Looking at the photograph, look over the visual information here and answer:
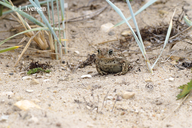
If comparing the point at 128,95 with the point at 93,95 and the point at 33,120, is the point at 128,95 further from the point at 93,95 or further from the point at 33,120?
the point at 33,120

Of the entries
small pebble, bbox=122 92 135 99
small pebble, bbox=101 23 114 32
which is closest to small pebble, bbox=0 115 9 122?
small pebble, bbox=122 92 135 99

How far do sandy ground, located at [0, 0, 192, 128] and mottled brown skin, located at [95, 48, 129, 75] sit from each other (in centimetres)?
10

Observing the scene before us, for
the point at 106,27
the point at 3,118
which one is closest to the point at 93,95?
the point at 3,118

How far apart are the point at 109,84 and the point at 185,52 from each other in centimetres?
150

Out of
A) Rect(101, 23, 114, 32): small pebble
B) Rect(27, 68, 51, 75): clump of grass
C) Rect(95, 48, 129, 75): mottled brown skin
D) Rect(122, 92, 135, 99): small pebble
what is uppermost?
Rect(101, 23, 114, 32): small pebble

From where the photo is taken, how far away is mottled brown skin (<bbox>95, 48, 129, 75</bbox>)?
2.99 meters

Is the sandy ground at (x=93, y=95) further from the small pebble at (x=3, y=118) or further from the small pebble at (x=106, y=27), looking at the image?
the small pebble at (x=106, y=27)

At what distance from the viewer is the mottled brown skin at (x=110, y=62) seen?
299cm

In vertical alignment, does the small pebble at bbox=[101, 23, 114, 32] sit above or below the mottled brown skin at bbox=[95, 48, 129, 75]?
above

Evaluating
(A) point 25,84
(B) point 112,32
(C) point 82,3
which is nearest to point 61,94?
(A) point 25,84

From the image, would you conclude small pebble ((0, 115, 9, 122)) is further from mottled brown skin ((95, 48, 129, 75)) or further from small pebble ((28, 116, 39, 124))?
mottled brown skin ((95, 48, 129, 75))

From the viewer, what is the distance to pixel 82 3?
18.3ft

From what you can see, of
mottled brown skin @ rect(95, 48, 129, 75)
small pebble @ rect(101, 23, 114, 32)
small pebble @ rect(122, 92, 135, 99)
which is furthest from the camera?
small pebble @ rect(101, 23, 114, 32)

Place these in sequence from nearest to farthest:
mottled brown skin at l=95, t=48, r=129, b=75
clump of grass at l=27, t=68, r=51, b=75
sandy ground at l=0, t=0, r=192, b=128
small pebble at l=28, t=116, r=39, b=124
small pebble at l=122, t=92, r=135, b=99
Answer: small pebble at l=28, t=116, r=39, b=124, sandy ground at l=0, t=0, r=192, b=128, small pebble at l=122, t=92, r=135, b=99, mottled brown skin at l=95, t=48, r=129, b=75, clump of grass at l=27, t=68, r=51, b=75
